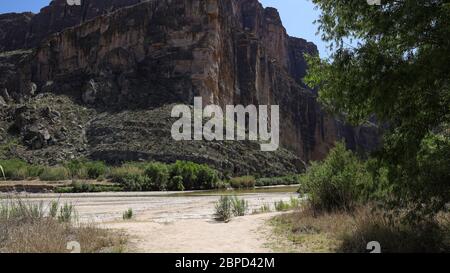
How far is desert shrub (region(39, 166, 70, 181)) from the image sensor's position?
1744 inches

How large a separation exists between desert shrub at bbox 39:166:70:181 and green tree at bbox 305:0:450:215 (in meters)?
40.9

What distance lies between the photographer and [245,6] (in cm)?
16075

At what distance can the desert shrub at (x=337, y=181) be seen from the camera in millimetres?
13844

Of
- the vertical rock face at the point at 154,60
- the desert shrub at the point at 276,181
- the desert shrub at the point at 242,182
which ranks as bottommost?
the desert shrub at the point at 276,181

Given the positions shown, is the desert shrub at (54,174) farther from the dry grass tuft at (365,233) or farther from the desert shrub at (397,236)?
the desert shrub at (397,236)

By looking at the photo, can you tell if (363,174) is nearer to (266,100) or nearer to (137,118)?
(137,118)

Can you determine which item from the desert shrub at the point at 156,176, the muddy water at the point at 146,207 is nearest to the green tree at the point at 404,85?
the muddy water at the point at 146,207

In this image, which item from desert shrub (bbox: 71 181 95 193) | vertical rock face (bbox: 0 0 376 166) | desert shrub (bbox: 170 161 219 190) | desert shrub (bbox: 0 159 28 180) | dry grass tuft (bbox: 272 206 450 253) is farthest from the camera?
vertical rock face (bbox: 0 0 376 166)

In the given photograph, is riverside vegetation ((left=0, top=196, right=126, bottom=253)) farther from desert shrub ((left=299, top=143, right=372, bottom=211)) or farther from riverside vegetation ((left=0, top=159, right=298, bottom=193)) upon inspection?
riverside vegetation ((left=0, top=159, right=298, bottom=193))

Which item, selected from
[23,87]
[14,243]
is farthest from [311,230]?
[23,87]

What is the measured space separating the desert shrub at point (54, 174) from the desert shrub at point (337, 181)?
118 feet

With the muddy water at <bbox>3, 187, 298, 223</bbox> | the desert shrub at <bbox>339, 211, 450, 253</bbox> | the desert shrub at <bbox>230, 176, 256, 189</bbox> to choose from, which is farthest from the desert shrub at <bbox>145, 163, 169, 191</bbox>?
the desert shrub at <bbox>339, 211, 450, 253</bbox>

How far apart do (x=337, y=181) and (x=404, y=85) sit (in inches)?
253

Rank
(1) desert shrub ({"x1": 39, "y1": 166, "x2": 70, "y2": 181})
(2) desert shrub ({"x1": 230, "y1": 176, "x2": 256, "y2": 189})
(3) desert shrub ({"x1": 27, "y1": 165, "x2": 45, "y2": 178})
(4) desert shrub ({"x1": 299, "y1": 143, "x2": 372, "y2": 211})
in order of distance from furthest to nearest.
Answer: (2) desert shrub ({"x1": 230, "y1": 176, "x2": 256, "y2": 189})
(3) desert shrub ({"x1": 27, "y1": 165, "x2": 45, "y2": 178})
(1) desert shrub ({"x1": 39, "y1": 166, "x2": 70, "y2": 181})
(4) desert shrub ({"x1": 299, "y1": 143, "x2": 372, "y2": 211})
